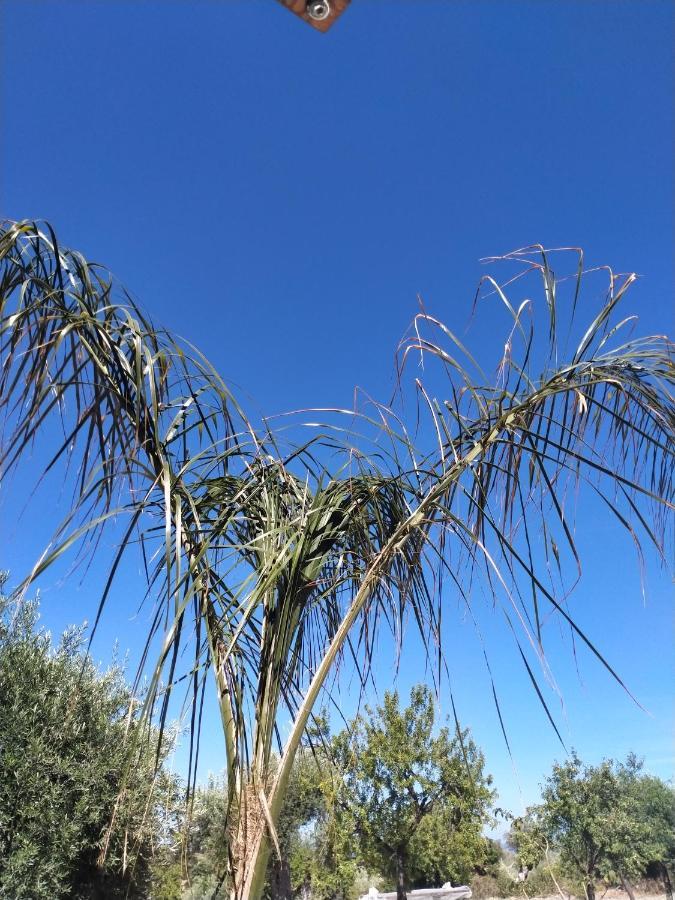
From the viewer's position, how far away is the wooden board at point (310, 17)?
146cm

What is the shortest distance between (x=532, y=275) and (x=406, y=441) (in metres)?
0.89

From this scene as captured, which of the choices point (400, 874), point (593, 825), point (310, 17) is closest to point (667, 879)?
point (593, 825)

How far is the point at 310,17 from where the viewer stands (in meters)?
1.47

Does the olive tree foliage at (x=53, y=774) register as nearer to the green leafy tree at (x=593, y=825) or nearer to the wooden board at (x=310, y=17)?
the wooden board at (x=310, y=17)

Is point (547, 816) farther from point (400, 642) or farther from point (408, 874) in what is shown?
point (400, 642)

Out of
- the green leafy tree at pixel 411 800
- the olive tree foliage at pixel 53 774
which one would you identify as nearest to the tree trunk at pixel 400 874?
the green leafy tree at pixel 411 800

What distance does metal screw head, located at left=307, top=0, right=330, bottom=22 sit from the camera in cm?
145

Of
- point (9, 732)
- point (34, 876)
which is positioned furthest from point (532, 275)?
point (34, 876)

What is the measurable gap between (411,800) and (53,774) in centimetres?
1957

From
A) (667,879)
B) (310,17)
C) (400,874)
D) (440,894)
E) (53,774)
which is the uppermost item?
(310,17)

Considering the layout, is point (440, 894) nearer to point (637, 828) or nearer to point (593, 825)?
point (593, 825)

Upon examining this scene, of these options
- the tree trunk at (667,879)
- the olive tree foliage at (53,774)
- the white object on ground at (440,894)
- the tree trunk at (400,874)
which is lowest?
the tree trunk at (667,879)

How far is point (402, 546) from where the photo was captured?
267 cm

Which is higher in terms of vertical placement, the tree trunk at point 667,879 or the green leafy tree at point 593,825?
the green leafy tree at point 593,825
